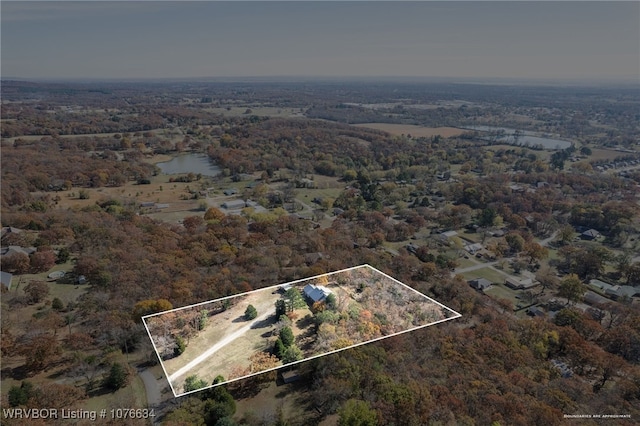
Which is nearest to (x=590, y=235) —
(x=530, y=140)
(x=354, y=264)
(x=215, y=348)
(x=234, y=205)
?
(x=354, y=264)

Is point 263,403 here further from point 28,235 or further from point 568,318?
point 28,235

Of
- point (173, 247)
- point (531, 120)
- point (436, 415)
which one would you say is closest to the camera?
point (436, 415)

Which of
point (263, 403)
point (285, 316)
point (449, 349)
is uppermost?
point (285, 316)

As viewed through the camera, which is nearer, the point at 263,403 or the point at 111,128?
the point at 263,403

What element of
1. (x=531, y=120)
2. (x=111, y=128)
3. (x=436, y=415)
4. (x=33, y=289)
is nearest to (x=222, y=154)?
(x=111, y=128)

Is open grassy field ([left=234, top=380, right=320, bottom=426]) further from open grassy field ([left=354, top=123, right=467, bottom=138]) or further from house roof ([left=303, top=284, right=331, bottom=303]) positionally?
open grassy field ([left=354, top=123, right=467, bottom=138])

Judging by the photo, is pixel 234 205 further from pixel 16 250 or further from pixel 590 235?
pixel 590 235
